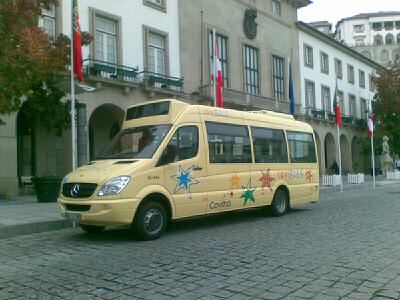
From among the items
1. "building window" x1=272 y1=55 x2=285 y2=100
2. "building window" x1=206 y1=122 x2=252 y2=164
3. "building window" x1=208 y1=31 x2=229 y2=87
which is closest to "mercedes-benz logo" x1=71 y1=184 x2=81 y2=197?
"building window" x1=206 y1=122 x2=252 y2=164

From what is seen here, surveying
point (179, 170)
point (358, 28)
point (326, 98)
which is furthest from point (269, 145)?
point (358, 28)

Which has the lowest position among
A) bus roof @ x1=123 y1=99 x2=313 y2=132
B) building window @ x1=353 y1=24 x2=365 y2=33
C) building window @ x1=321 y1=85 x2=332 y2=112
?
bus roof @ x1=123 y1=99 x2=313 y2=132

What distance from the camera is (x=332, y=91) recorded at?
4369 cm

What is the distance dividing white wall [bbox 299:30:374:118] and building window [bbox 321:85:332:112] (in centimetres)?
45

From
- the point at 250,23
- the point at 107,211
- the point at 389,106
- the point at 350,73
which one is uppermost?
the point at 250,23

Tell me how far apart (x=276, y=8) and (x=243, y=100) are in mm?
10450

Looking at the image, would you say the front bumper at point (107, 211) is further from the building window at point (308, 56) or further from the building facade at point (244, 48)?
the building window at point (308, 56)

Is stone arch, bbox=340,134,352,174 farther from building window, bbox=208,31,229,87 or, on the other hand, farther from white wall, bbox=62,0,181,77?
white wall, bbox=62,0,181,77

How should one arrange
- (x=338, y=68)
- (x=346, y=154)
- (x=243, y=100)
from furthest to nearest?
(x=346, y=154) < (x=338, y=68) < (x=243, y=100)

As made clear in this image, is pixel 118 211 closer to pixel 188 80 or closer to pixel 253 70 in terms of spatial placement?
pixel 188 80

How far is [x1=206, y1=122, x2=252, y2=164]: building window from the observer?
10.5 m

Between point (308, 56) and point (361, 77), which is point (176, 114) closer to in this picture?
point (308, 56)

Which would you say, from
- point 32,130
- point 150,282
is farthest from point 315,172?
point 32,130

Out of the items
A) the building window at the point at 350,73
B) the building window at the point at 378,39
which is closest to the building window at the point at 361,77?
the building window at the point at 350,73
